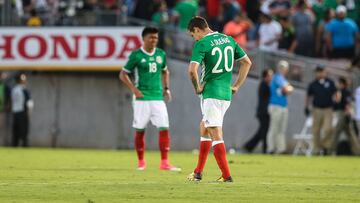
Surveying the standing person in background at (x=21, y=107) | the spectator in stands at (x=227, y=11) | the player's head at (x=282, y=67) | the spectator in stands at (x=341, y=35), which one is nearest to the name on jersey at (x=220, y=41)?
the player's head at (x=282, y=67)

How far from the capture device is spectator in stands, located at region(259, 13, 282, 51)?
31.4 m

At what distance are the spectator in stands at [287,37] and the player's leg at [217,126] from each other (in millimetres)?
15777

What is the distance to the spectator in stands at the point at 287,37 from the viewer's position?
103 feet

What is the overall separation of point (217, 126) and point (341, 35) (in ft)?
51.9

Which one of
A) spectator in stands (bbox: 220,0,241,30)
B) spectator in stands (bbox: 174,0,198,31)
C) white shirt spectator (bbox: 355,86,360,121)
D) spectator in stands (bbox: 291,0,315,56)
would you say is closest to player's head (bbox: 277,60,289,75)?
spectator in stands (bbox: 291,0,315,56)

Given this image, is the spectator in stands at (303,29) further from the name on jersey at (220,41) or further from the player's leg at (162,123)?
the name on jersey at (220,41)

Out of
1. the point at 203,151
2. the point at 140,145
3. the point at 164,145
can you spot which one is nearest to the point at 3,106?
the point at 140,145

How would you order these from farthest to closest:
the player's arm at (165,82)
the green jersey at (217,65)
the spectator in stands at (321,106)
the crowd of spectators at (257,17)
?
1. the crowd of spectators at (257,17)
2. the spectator in stands at (321,106)
3. the player's arm at (165,82)
4. the green jersey at (217,65)

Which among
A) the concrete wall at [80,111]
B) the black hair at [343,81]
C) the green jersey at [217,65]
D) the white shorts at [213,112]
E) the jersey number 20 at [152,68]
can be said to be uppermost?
the green jersey at [217,65]

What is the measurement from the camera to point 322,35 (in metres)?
31.8

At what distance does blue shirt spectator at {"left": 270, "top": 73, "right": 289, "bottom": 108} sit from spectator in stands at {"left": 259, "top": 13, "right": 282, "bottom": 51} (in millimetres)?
1782

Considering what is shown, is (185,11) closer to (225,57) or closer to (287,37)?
(287,37)

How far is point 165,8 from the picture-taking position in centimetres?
3319

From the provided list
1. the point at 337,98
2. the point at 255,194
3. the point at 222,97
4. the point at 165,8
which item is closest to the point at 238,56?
the point at 222,97
